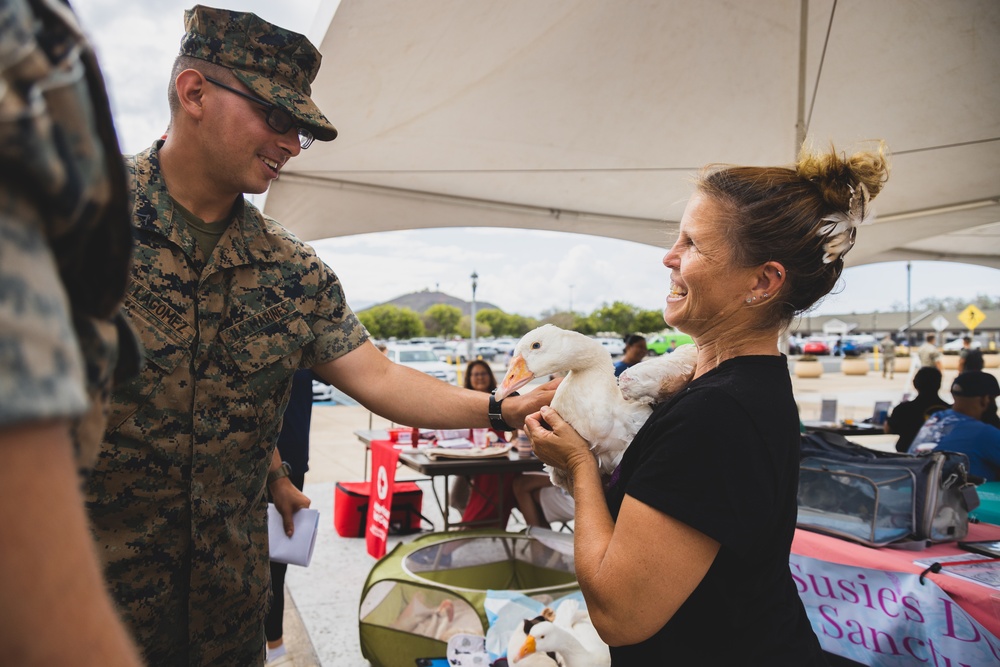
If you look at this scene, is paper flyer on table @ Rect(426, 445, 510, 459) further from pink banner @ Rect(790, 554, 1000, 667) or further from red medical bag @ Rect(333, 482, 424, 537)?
pink banner @ Rect(790, 554, 1000, 667)

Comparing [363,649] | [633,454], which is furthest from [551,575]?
[633,454]

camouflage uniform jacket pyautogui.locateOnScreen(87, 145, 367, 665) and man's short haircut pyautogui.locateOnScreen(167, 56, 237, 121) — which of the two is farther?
man's short haircut pyautogui.locateOnScreen(167, 56, 237, 121)

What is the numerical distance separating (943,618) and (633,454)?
200cm

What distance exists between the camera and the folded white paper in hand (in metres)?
2.64

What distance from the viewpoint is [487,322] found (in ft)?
297

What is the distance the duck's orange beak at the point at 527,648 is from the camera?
245cm

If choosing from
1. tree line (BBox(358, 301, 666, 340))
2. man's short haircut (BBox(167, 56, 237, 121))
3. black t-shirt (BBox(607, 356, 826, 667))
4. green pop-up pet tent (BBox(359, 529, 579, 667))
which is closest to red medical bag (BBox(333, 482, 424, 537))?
green pop-up pet tent (BBox(359, 529, 579, 667))

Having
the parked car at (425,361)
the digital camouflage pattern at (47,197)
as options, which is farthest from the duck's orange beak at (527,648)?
the parked car at (425,361)

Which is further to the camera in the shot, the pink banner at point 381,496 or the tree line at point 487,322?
the tree line at point 487,322

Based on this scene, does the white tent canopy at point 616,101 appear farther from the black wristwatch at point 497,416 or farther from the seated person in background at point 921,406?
the black wristwatch at point 497,416

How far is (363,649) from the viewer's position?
3.55 metres

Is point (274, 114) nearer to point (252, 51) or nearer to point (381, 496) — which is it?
point (252, 51)

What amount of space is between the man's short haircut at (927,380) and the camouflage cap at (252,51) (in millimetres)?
6927

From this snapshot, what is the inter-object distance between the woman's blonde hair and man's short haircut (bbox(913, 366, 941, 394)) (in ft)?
20.1
